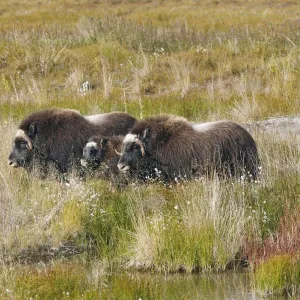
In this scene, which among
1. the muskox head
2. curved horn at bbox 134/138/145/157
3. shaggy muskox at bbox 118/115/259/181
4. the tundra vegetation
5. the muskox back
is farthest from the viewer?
the muskox back

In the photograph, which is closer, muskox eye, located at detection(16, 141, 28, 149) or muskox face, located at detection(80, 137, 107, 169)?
muskox face, located at detection(80, 137, 107, 169)

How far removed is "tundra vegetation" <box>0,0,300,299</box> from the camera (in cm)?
794

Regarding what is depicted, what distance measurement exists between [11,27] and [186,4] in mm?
20318

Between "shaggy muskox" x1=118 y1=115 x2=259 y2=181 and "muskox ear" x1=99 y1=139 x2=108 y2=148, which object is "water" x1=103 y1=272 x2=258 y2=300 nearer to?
"shaggy muskox" x1=118 y1=115 x2=259 y2=181

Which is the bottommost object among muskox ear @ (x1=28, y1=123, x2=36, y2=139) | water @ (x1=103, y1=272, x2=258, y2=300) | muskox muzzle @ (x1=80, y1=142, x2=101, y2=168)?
water @ (x1=103, y1=272, x2=258, y2=300)

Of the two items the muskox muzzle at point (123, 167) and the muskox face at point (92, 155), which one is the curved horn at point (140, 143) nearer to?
the muskox muzzle at point (123, 167)

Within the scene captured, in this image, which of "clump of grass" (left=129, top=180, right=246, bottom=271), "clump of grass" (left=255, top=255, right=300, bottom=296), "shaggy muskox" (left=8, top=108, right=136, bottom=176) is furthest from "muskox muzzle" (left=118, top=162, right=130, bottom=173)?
"clump of grass" (left=255, top=255, right=300, bottom=296)

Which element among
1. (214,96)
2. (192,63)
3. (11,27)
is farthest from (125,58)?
(11,27)

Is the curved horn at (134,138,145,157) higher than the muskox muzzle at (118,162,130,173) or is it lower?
higher

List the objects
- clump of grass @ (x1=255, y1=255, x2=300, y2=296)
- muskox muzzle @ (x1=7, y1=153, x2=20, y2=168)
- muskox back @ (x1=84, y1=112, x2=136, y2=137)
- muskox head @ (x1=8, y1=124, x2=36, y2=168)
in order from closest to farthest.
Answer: clump of grass @ (x1=255, y1=255, x2=300, y2=296) < muskox muzzle @ (x1=7, y1=153, x2=20, y2=168) < muskox head @ (x1=8, y1=124, x2=36, y2=168) < muskox back @ (x1=84, y1=112, x2=136, y2=137)

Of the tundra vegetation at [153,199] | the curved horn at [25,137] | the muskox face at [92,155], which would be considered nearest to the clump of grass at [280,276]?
the tundra vegetation at [153,199]

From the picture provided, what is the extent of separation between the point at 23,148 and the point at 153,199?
8.23 ft

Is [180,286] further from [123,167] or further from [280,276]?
[123,167]

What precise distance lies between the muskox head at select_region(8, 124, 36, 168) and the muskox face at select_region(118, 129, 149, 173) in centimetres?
135
